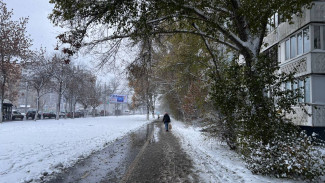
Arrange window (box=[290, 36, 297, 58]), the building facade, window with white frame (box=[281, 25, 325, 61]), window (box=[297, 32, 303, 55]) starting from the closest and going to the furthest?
the building facade, window with white frame (box=[281, 25, 325, 61]), window (box=[297, 32, 303, 55]), window (box=[290, 36, 297, 58])

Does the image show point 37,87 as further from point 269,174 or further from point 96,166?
point 269,174

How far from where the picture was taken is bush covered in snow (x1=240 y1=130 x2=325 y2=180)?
238 inches

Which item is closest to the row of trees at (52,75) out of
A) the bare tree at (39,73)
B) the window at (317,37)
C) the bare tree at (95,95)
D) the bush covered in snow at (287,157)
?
the bare tree at (39,73)

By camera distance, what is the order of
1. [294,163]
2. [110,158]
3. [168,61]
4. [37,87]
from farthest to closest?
[37,87] → [168,61] → [110,158] → [294,163]

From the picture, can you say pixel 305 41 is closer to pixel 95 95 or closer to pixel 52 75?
pixel 52 75

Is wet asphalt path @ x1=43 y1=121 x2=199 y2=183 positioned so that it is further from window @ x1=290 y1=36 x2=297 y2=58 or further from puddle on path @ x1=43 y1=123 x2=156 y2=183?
window @ x1=290 y1=36 x2=297 y2=58

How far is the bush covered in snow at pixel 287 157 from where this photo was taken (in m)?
6.05

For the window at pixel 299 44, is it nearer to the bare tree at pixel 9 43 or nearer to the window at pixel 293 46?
the window at pixel 293 46

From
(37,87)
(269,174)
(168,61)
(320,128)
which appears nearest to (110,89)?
(37,87)

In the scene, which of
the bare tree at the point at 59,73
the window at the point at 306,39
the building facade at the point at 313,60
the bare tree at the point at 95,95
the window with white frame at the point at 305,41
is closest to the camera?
the building facade at the point at 313,60

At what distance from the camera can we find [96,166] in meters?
7.67

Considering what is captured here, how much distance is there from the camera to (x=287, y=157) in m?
6.24

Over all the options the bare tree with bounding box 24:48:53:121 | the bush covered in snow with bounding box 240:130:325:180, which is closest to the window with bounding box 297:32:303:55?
the bush covered in snow with bounding box 240:130:325:180

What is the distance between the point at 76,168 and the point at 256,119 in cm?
550
